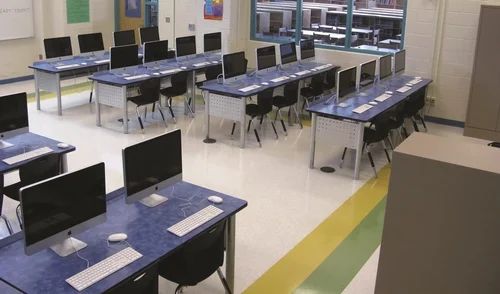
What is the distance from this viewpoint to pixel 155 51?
354 inches

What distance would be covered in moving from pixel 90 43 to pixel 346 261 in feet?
22.0

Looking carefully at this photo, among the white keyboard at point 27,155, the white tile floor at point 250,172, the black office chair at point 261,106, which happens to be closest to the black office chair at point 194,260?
the white tile floor at point 250,172

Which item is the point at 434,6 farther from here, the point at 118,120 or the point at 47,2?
the point at 47,2

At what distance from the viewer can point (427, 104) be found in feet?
30.0

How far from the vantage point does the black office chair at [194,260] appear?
3504mm

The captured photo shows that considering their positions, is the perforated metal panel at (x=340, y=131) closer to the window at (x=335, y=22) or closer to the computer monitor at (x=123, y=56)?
the computer monitor at (x=123, y=56)

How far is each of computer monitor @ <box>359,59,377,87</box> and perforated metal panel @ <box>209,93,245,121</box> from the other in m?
1.73

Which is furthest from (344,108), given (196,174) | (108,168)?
(108,168)

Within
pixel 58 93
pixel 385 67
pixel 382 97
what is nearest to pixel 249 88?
pixel 382 97

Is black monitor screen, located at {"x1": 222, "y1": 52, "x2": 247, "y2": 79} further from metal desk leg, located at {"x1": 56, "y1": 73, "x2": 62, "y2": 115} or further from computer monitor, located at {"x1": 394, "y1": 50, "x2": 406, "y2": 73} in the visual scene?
metal desk leg, located at {"x1": 56, "y1": 73, "x2": 62, "y2": 115}

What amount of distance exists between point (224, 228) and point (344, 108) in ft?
11.2

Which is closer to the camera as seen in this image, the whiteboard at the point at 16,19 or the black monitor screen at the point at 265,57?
the black monitor screen at the point at 265,57

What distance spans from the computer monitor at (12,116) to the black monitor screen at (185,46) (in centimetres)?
448

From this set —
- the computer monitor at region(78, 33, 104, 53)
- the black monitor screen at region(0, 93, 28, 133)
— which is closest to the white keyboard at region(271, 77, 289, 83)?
the computer monitor at region(78, 33, 104, 53)
